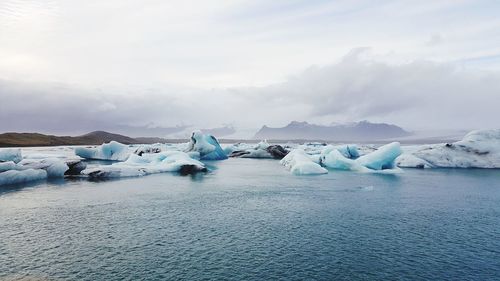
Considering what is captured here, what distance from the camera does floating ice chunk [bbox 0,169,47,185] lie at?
20.4 metres

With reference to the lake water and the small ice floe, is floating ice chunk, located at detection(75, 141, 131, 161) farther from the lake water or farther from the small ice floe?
the lake water

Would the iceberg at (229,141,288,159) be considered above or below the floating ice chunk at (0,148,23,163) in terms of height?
above

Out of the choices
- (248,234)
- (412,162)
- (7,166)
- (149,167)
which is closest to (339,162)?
(412,162)

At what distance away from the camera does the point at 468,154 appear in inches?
1305

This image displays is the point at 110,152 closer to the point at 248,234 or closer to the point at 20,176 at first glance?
the point at 20,176

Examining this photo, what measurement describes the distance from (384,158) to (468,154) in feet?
33.9

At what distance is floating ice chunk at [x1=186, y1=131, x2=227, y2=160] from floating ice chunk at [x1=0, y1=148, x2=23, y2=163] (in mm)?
18880

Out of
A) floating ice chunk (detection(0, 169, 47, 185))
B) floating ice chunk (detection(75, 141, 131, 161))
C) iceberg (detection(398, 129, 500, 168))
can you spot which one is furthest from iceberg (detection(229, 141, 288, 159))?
floating ice chunk (detection(0, 169, 47, 185))

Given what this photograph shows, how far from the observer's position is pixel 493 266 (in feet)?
26.9

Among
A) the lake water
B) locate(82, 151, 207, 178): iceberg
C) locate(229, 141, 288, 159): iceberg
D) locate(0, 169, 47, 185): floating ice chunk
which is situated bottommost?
the lake water

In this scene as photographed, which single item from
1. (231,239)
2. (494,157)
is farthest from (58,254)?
(494,157)

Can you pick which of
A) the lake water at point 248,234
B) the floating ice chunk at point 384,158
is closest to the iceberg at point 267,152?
the floating ice chunk at point 384,158

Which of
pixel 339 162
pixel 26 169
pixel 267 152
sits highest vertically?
pixel 267 152

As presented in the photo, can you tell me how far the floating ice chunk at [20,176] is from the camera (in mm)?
20375
